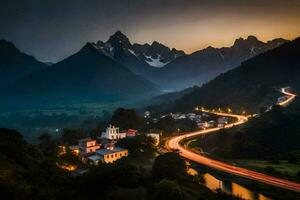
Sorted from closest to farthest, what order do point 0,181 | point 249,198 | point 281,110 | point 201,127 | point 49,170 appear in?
point 0,181 → point 49,170 → point 249,198 → point 281,110 → point 201,127

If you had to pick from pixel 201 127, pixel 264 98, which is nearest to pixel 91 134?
pixel 201 127

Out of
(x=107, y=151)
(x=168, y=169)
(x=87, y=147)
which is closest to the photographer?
(x=168, y=169)

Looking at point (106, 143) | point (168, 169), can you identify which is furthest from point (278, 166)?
point (106, 143)

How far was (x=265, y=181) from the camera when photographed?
4606cm

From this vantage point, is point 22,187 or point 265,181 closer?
point 22,187

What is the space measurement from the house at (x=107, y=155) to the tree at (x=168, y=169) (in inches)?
492

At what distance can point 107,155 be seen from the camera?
54031mm

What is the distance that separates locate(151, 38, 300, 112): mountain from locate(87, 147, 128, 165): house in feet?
208

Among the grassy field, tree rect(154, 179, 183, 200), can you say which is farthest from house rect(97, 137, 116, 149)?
tree rect(154, 179, 183, 200)

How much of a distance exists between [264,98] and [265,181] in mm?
69757

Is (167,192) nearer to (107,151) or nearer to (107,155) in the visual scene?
(107,155)

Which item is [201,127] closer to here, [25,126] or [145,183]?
[145,183]

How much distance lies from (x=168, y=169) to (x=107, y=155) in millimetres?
14911

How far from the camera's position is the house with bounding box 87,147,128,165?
53.6 m
